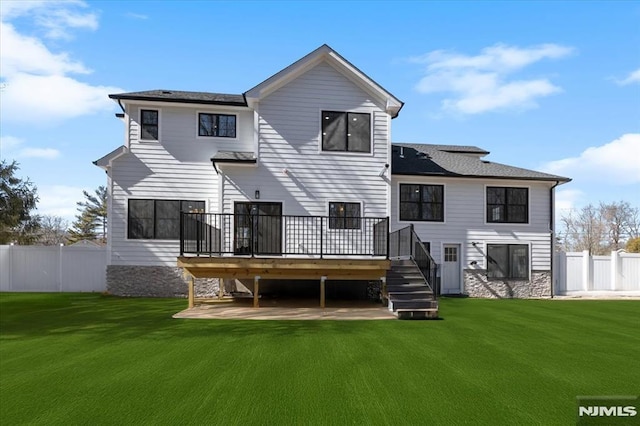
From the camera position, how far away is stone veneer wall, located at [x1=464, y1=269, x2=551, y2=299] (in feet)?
55.3

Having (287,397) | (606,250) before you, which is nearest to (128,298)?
(287,397)

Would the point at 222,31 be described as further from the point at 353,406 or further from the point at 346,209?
the point at 353,406

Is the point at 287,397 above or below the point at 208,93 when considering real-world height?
below

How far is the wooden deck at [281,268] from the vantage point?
1143 cm

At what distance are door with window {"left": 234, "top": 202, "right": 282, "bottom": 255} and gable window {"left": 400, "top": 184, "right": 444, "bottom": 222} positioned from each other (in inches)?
207

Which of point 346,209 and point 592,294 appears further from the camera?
point 592,294

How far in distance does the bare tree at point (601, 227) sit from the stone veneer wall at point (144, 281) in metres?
45.1

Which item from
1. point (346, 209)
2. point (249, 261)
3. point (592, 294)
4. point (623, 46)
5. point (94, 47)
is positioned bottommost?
point (592, 294)

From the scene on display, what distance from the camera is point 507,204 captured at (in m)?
17.2

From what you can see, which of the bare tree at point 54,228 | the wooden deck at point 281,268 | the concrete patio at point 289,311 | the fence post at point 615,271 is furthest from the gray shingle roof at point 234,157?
the bare tree at point 54,228

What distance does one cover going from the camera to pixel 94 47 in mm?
11062

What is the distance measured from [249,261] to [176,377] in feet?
20.3

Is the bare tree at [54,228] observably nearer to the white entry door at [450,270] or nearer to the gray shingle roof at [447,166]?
the gray shingle roof at [447,166]

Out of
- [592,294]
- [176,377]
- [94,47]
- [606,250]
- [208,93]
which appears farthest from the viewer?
[606,250]
